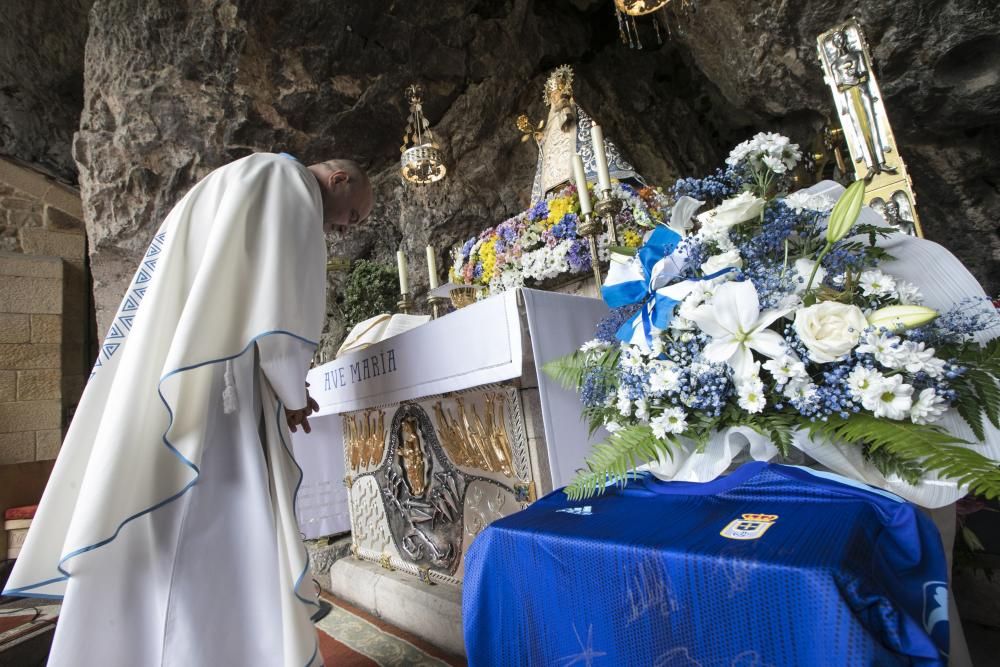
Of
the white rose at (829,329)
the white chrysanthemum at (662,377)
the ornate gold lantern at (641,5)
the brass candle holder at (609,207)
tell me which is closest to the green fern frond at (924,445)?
the white rose at (829,329)

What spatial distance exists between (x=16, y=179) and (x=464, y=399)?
24.8ft

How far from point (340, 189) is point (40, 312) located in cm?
603

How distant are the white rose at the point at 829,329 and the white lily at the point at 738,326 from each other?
0.04 meters

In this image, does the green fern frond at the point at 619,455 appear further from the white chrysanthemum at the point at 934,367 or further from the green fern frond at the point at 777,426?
the white chrysanthemum at the point at 934,367

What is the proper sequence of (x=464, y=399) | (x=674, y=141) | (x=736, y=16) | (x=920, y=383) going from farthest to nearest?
1. (x=674, y=141)
2. (x=736, y=16)
3. (x=464, y=399)
4. (x=920, y=383)

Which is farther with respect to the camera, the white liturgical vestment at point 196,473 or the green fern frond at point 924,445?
the white liturgical vestment at point 196,473

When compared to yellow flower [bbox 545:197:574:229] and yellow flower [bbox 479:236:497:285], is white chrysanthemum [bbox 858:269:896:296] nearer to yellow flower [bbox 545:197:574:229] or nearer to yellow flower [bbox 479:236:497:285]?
yellow flower [bbox 545:197:574:229]

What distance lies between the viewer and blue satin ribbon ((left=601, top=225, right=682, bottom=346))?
3.38 feet

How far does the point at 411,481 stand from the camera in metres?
2.21

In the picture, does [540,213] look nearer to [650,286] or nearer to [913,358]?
[650,286]

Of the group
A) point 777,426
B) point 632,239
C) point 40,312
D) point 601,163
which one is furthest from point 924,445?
point 40,312

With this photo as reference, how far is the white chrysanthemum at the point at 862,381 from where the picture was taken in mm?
805

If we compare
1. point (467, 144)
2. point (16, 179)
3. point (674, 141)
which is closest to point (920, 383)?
point (467, 144)

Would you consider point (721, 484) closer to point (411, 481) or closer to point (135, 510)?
point (135, 510)
